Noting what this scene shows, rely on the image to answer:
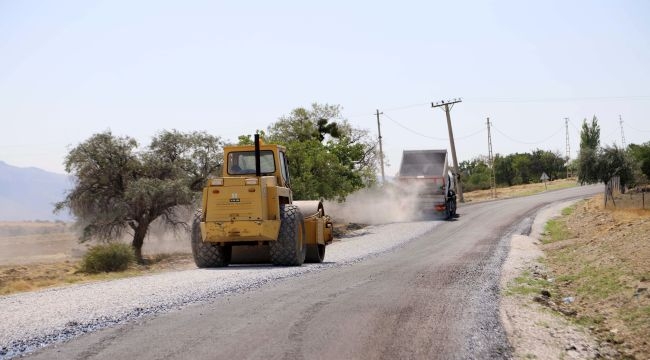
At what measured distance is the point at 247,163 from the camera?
18984 millimetres

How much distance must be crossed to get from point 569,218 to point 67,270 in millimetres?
28357

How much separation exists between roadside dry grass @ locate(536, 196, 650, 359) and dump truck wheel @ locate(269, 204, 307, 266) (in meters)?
6.09

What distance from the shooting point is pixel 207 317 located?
10.1m

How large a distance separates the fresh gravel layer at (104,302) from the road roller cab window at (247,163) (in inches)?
117

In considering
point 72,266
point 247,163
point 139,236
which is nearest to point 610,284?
point 247,163

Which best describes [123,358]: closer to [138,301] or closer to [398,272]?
[138,301]

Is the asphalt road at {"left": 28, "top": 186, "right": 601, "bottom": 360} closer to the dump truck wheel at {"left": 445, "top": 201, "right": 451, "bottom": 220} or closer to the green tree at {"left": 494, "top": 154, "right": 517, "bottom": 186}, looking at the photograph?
the dump truck wheel at {"left": 445, "top": 201, "right": 451, "bottom": 220}

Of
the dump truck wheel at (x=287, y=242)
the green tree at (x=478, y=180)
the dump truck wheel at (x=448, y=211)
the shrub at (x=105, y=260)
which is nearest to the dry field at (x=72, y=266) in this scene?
the shrub at (x=105, y=260)

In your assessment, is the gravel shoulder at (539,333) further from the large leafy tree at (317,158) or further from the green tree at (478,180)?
the green tree at (478,180)

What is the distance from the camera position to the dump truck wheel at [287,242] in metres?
18.0

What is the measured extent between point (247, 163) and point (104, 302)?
7627 mm

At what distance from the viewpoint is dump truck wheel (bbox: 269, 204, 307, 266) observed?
18047 mm

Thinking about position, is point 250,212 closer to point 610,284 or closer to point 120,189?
point 610,284

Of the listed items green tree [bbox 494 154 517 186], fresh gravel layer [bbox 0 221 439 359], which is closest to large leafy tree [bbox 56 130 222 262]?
fresh gravel layer [bbox 0 221 439 359]
